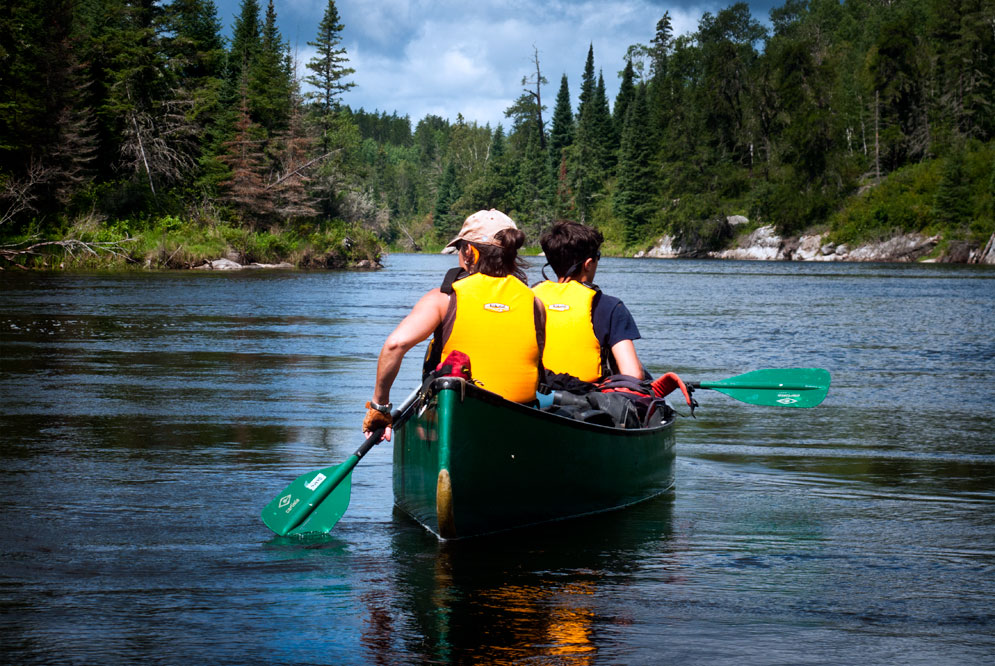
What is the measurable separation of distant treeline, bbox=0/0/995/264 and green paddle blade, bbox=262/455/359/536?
3518 cm

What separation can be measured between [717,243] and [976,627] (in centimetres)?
8049

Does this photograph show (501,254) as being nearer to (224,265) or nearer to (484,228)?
(484,228)

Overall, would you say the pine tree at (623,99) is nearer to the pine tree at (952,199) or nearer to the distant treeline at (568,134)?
the distant treeline at (568,134)

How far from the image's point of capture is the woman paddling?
507 cm

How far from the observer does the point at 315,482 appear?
5570mm

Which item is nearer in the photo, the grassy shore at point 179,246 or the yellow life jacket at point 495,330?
the yellow life jacket at point 495,330

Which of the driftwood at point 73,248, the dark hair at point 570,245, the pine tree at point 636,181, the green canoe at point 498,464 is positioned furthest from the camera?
the pine tree at point 636,181

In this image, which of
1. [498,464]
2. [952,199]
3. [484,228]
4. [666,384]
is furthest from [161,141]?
[498,464]

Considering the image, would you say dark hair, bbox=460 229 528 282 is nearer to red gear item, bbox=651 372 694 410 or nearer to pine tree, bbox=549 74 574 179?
red gear item, bbox=651 372 694 410

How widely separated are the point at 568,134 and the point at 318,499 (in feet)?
337

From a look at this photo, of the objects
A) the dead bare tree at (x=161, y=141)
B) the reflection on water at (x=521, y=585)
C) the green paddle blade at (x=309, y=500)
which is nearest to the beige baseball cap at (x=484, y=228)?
the green paddle blade at (x=309, y=500)

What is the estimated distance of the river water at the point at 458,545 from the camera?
3938 mm

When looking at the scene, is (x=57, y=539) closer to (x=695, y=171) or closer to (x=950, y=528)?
(x=950, y=528)

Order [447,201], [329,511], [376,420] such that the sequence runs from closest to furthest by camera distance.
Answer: [376,420], [329,511], [447,201]
